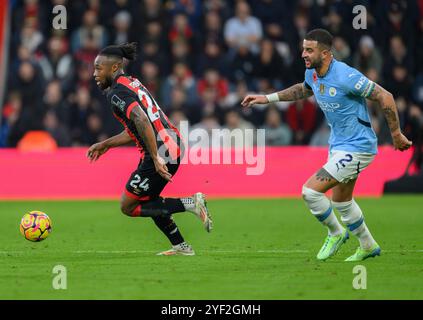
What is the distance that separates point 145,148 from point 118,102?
1.92 ft

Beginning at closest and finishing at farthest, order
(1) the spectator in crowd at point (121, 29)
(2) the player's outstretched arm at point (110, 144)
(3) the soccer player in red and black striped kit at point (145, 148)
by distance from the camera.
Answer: (3) the soccer player in red and black striped kit at point (145, 148), (2) the player's outstretched arm at point (110, 144), (1) the spectator in crowd at point (121, 29)

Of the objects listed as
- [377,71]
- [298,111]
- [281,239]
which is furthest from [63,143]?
[281,239]

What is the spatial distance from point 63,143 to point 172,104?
224 centimetres

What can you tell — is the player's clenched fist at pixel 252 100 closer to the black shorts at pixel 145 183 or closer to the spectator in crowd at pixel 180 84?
the black shorts at pixel 145 183

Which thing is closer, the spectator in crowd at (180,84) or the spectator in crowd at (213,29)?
the spectator in crowd at (180,84)

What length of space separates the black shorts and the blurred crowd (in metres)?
8.60

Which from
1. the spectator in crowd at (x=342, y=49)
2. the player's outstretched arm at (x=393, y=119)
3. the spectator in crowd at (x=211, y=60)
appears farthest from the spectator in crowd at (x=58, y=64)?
the player's outstretched arm at (x=393, y=119)

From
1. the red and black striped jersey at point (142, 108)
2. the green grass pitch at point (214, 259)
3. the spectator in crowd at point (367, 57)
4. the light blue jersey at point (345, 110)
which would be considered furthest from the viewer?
the spectator in crowd at point (367, 57)

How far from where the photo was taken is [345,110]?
1016cm

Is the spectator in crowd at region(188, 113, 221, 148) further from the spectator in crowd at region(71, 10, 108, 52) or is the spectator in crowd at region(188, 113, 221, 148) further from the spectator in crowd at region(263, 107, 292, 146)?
the spectator in crowd at region(71, 10, 108, 52)

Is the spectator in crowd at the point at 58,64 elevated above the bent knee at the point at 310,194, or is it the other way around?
the spectator in crowd at the point at 58,64

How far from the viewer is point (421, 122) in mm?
19391

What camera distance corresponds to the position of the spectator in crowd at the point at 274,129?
19.5m

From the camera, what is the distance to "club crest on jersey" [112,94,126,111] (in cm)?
1019
